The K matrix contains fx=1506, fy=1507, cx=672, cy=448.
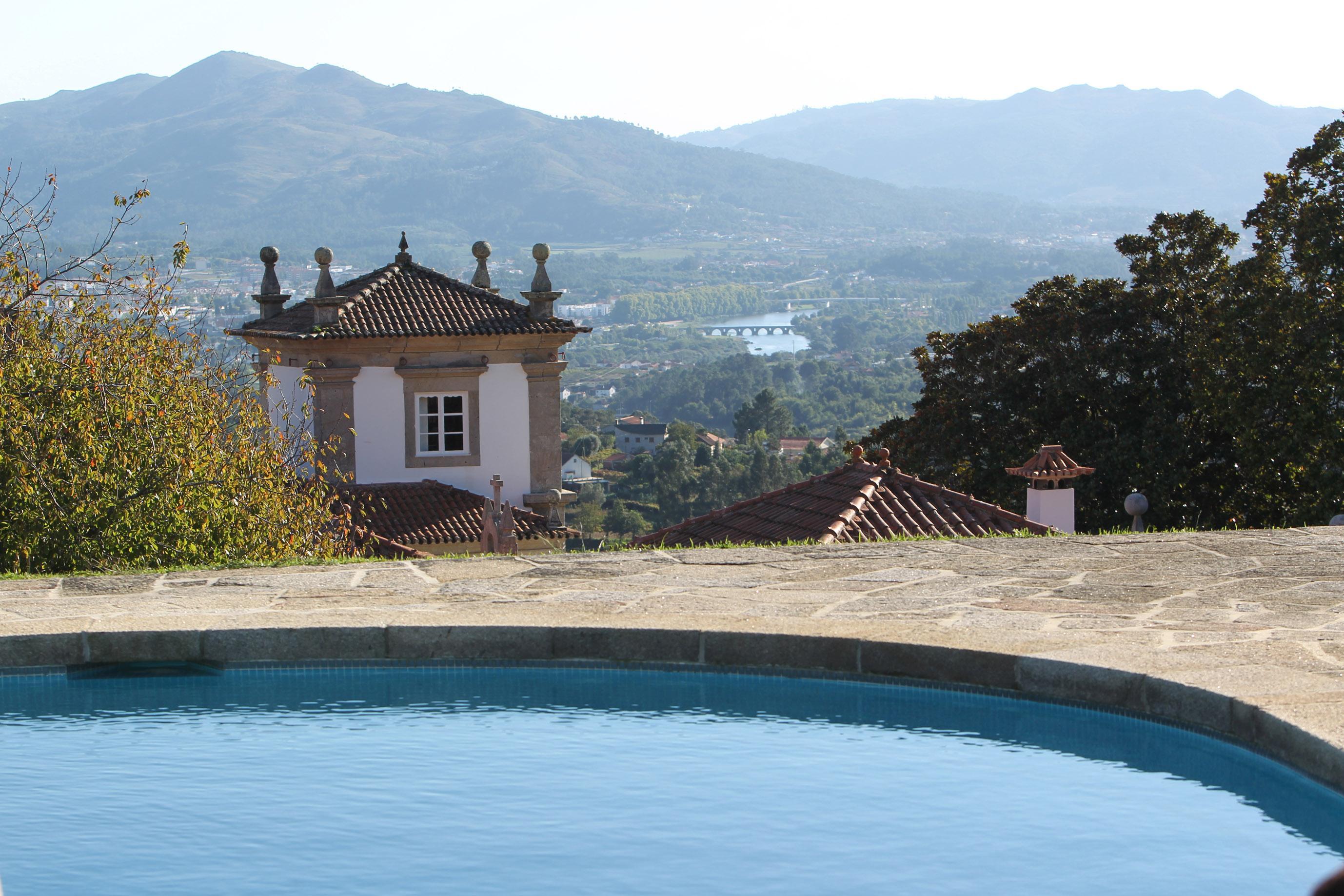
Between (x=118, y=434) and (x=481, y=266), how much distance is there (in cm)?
2240

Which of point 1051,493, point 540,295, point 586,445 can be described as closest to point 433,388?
point 540,295

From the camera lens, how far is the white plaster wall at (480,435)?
91.3ft

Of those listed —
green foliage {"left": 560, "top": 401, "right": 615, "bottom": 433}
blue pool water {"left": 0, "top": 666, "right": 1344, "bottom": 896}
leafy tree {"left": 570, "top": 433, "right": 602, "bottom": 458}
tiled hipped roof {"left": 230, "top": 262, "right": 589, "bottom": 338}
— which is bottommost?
leafy tree {"left": 570, "top": 433, "right": 602, "bottom": 458}

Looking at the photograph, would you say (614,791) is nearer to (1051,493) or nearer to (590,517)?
(1051,493)

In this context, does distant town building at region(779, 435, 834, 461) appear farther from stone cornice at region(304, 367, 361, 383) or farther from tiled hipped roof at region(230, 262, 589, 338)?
stone cornice at region(304, 367, 361, 383)

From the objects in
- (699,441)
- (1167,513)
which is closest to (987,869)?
(1167,513)

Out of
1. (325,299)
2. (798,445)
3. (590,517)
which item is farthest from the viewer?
(798,445)

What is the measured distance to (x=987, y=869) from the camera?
16.5ft

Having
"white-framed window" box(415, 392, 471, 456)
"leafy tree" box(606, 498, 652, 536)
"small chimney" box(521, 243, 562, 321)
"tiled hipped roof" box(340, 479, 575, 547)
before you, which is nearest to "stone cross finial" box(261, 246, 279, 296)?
"white-framed window" box(415, 392, 471, 456)

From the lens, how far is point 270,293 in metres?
30.9

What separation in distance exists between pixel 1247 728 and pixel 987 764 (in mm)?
1013

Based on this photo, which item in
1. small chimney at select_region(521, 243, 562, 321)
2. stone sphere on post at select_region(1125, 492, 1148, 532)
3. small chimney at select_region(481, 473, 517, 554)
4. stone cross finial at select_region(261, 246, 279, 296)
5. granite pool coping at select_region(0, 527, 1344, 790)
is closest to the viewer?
granite pool coping at select_region(0, 527, 1344, 790)

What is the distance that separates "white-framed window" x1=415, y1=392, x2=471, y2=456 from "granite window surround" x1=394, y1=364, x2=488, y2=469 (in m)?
0.03

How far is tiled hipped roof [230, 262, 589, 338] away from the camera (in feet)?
90.7
